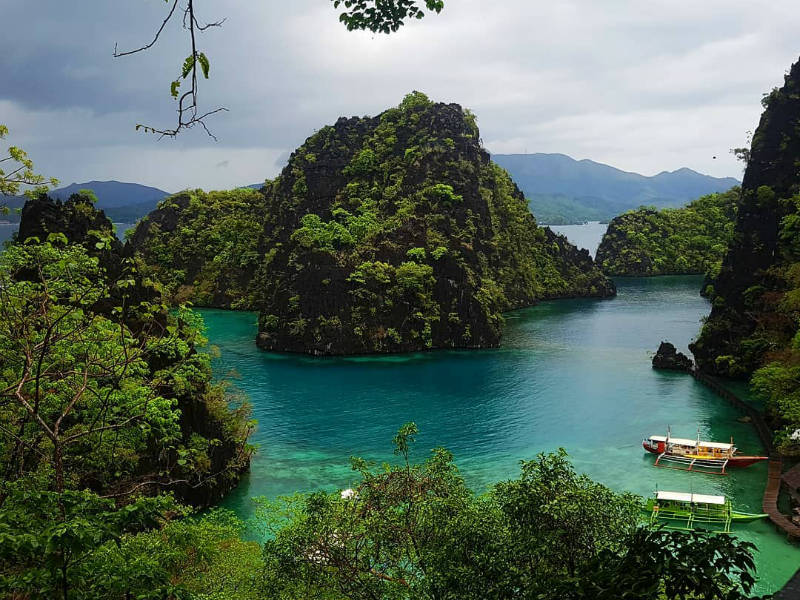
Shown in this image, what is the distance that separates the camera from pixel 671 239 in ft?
338

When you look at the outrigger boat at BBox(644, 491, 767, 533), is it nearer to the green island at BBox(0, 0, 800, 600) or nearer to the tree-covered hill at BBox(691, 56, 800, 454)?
the green island at BBox(0, 0, 800, 600)

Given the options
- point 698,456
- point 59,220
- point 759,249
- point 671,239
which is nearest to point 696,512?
point 698,456

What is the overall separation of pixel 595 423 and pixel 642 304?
45587 millimetres

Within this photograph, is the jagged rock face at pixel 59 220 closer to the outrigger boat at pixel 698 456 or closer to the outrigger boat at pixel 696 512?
the outrigger boat at pixel 696 512

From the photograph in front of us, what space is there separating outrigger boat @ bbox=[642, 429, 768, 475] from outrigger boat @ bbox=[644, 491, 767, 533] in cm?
410

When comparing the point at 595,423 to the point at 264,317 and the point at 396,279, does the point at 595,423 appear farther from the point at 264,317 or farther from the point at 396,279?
the point at 264,317

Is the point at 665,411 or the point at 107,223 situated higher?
the point at 107,223

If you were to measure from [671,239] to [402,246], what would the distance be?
6834 centimetres

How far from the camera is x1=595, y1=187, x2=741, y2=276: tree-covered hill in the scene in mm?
100062

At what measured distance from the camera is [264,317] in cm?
5244

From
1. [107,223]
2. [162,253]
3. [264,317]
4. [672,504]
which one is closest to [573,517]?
[672,504]

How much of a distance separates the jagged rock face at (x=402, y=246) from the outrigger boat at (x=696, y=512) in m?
29.8

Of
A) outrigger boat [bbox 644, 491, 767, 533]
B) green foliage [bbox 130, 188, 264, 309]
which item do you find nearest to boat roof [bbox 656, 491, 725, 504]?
outrigger boat [bbox 644, 491, 767, 533]

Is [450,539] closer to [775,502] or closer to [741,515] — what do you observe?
[741,515]
